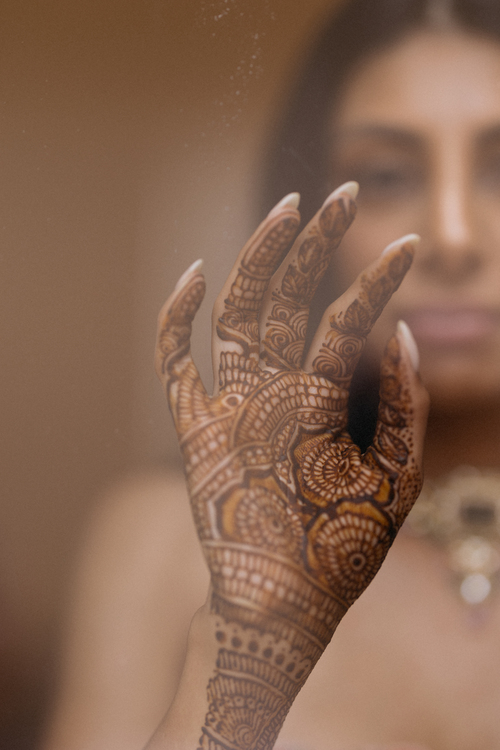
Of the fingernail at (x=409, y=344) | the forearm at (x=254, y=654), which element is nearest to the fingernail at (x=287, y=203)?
the fingernail at (x=409, y=344)

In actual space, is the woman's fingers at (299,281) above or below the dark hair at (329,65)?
below

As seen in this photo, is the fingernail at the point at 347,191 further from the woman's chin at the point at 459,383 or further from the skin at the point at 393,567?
the woman's chin at the point at 459,383

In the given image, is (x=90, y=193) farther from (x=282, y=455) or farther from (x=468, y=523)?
(x=468, y=523)

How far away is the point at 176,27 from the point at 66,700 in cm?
50

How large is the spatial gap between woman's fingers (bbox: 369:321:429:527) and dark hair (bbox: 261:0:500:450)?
134mm

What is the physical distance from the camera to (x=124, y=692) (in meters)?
0.43

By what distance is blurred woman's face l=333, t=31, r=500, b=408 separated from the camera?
1.36 ft

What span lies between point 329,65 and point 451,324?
21 centimetres

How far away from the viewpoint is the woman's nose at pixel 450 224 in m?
0.41

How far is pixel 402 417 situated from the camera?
39 cm

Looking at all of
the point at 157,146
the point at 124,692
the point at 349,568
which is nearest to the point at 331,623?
the point at 349,568

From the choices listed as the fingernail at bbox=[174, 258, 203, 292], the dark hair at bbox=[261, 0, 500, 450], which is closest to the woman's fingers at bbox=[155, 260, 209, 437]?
the fingernail at bbox=[174, 258, 203, 292]

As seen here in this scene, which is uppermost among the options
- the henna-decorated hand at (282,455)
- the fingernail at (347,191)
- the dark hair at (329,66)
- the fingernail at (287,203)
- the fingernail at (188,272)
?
the dark hair at (329,66)

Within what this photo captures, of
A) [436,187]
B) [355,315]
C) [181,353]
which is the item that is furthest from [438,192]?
[181,353]
